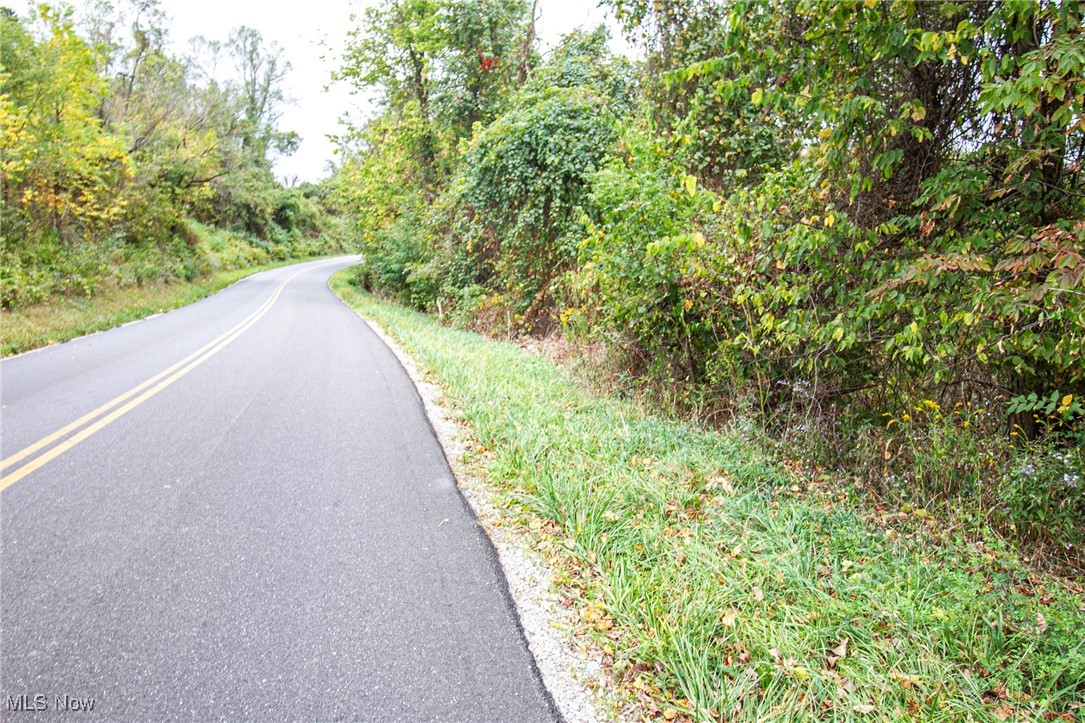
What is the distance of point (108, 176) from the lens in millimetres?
22578

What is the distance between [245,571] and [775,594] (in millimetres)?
2873

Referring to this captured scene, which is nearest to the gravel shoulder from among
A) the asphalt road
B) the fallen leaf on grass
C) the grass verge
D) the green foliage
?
the asphalt road

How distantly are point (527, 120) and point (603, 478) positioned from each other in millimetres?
9967

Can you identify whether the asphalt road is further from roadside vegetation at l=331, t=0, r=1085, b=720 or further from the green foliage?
the green foliage

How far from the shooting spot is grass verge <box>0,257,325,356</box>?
38.3 feet

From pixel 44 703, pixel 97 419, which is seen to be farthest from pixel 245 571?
pixel 97 419

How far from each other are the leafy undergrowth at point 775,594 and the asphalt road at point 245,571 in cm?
54

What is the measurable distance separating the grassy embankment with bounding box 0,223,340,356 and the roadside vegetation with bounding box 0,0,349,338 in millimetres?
70

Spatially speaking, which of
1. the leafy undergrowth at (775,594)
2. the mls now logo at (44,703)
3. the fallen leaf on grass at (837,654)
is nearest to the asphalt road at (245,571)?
the mls now logo at (44,703)

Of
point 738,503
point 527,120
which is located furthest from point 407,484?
point 527,120

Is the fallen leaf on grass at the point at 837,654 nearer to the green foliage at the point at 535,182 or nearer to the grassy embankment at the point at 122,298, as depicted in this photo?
the green foliage at the point at 535,182

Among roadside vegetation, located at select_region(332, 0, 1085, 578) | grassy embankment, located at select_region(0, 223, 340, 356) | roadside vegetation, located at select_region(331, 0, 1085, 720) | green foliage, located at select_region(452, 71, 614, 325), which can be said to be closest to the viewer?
roadside vegetation, located at select_region(331, 0, 1085, 720)

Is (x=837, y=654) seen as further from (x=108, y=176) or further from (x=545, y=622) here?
(x=108, y=176)

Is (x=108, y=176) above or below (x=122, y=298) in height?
above
